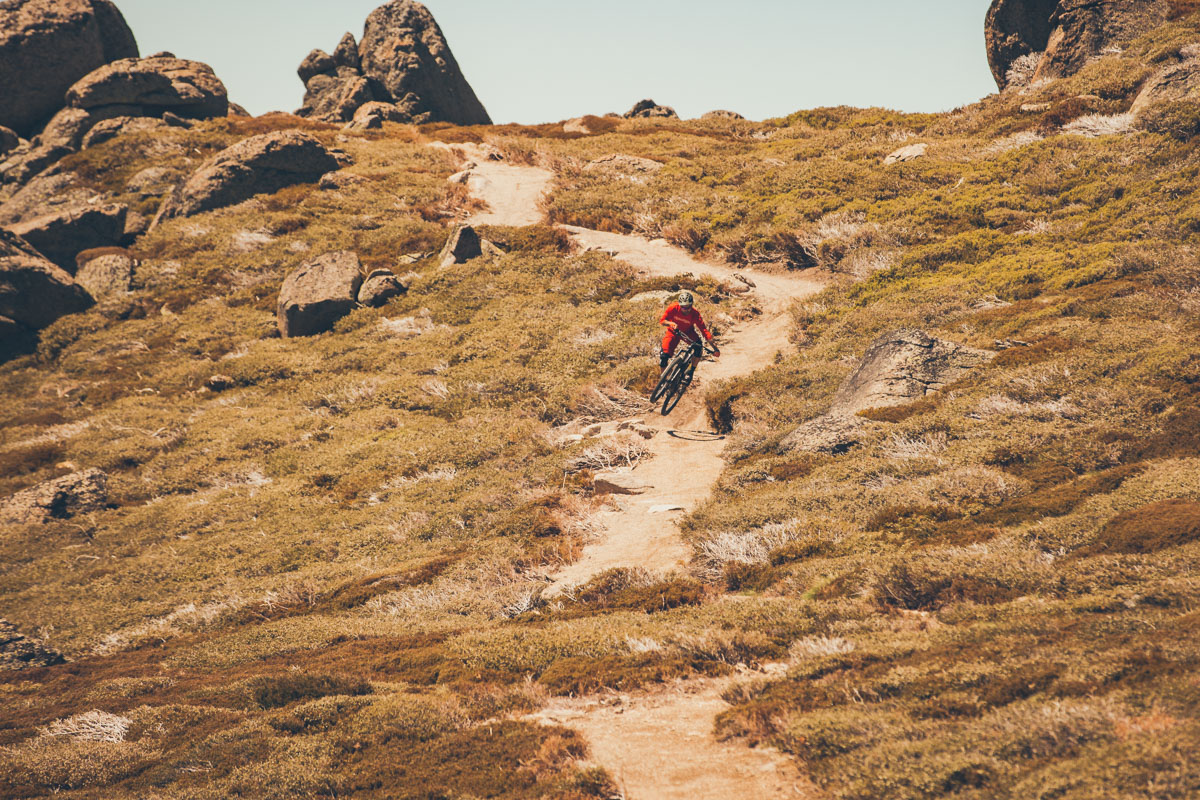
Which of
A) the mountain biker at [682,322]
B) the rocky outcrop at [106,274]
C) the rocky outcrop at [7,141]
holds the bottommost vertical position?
the mountain biker at [682,322]

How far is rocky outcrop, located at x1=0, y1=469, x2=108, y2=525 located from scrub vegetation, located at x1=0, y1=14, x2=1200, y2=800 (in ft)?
2.14

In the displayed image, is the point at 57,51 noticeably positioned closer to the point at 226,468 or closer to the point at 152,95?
the point at 152,95

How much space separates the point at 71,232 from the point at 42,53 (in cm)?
2116

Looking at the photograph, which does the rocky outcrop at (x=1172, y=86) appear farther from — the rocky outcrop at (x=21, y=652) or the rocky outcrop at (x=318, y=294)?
the rocky outcrop at (x=21, y=652)

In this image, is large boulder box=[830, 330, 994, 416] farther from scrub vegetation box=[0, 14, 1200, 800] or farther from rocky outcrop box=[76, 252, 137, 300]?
rocky outcrop box=[76, 252, 137, 300]

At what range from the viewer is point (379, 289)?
27.4m

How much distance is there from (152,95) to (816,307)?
156 ft

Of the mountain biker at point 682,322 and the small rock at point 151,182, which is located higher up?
the small rock at point 151,182

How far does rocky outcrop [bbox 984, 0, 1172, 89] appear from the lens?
105 feet

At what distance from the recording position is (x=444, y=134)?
48.2m

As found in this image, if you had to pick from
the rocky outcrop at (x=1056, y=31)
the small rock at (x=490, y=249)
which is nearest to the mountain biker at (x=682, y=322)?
the small rock at (x=490, y=249)

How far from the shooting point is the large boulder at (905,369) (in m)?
13.5

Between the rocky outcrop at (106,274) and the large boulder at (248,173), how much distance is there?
15.5 ft

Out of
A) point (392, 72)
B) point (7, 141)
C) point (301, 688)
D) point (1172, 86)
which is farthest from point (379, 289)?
point (392, 72)
